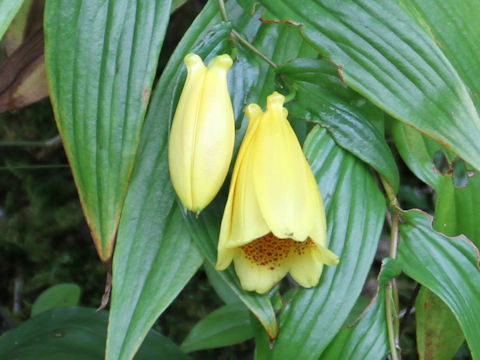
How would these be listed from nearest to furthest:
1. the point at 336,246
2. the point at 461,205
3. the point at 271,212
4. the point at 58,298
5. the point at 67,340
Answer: the point at 271,212 < the point at 336,246 < the point at 461,205 < the point at 67,340 < the point at 58,298

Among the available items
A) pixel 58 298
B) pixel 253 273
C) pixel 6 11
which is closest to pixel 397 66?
pixel 253 273

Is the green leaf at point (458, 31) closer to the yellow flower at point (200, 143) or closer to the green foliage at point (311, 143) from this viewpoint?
the green foliage at point (311, 143)

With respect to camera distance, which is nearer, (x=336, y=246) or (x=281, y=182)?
(x=281, y=182)

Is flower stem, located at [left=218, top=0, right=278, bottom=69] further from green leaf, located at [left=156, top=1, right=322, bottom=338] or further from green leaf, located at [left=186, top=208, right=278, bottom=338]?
green leaf, located at [left=186, top=208, right=278, bottom=338]

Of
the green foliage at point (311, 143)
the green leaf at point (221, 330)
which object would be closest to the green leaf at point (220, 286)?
the green leaf at point (221, 330)

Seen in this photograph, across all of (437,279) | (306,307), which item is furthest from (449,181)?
(306,307)

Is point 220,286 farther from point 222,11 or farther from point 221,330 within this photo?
point 222,11
